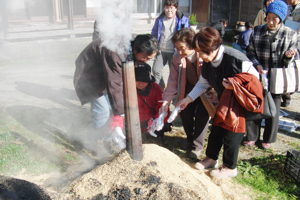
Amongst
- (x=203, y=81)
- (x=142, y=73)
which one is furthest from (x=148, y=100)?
(x=203, y=81)

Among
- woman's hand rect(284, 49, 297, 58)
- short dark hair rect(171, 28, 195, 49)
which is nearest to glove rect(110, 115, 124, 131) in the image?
short dark hair rect(171, 28, 195, 49)

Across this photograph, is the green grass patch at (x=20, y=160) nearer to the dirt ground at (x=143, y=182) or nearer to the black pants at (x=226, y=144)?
the dirt ground at (x=143, y=182)

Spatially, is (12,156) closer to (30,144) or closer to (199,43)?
(30,144)

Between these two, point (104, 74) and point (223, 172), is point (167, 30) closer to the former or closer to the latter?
point (104, 74)

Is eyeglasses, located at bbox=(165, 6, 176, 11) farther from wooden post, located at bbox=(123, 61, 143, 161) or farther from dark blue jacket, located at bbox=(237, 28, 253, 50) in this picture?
wooden post, located at bbox=(123, 61, 143, 161)

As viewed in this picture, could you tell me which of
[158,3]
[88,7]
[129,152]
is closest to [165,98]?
[129,152]

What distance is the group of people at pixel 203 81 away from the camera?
290 cm

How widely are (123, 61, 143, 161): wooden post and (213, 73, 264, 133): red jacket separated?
0.94 metres

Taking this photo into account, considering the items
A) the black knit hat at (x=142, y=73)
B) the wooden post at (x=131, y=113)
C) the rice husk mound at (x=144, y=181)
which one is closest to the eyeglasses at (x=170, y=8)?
the black knit hat at (x=142, y=73)

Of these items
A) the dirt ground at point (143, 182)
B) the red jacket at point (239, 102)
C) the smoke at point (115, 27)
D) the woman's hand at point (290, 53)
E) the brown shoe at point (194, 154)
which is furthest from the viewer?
the brown shoe at point (194, 154)

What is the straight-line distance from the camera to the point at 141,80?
12.3ft

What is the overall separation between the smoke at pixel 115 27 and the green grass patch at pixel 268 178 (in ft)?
6.94

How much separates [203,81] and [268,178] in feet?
4.79

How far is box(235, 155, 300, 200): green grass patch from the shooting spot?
3176 millimetres
